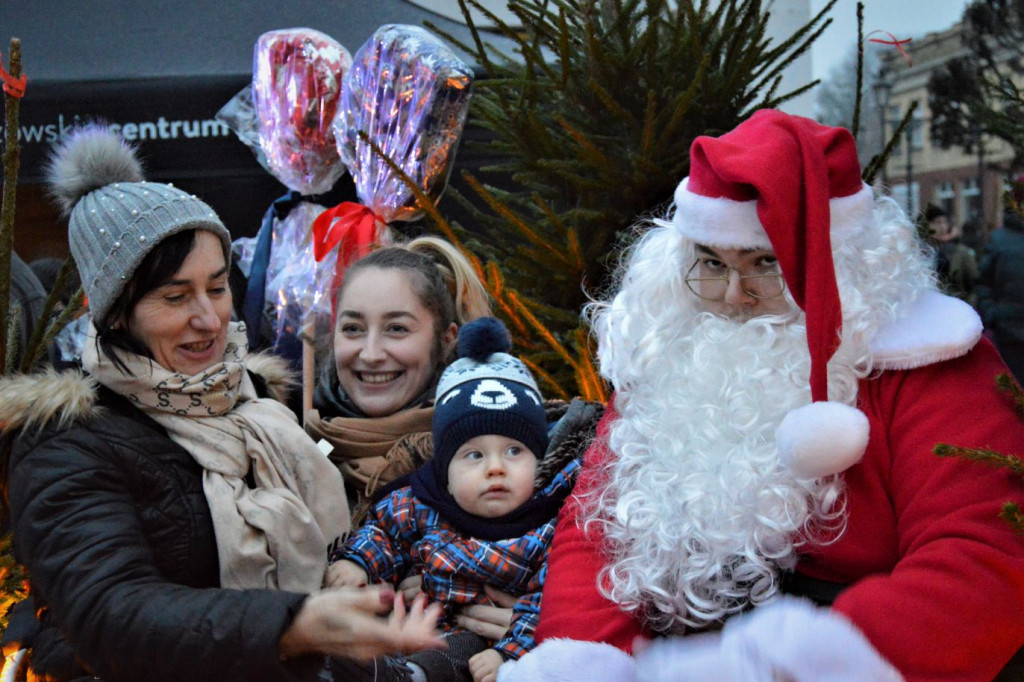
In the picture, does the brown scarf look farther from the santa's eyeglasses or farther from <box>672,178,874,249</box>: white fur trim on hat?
<box>672,178,874,249</box>: white fur trim on hat

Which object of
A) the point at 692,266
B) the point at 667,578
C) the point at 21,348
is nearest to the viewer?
the point at 667,578

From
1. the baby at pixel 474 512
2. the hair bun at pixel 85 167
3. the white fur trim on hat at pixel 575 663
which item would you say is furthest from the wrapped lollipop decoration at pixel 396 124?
the white fur trim on hat at pixel 575 663

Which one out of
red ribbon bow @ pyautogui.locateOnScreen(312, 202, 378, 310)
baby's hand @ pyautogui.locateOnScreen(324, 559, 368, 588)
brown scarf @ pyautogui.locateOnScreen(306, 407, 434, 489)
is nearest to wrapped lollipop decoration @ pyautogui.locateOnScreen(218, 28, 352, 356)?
red ribbon bow @ pyautogui.locateOnScreen(312, 202, 378, 310)

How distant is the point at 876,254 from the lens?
6.82 feet

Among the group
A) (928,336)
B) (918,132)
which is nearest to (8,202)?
(928,336)

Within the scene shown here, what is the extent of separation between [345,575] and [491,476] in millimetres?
442

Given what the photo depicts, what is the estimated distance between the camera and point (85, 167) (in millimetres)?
2215

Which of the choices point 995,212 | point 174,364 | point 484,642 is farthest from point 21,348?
point 995,212

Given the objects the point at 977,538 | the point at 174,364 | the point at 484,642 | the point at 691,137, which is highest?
the point at 691,137

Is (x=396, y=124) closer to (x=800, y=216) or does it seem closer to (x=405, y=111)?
(x=405, y=111)

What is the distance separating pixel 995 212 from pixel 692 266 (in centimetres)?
527

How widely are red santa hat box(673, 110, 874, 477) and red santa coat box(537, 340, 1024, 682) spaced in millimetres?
128

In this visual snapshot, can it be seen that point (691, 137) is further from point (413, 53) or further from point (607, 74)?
point (413, 53)

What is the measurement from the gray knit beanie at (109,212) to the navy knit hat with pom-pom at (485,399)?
733mm
